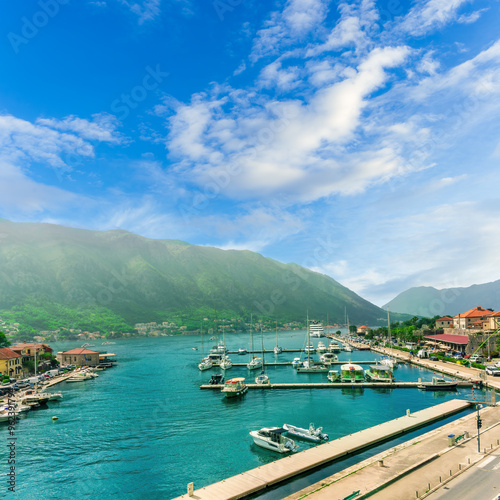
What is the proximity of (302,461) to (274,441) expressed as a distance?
250 inches

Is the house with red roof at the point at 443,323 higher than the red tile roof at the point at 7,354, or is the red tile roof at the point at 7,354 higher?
the red tile roof at the point at 7,354

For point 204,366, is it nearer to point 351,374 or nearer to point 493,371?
point 351,374

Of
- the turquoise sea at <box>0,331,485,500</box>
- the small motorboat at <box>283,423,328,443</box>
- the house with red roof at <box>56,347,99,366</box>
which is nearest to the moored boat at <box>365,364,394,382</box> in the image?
the turquoise sea at <box>0,331,485,500</box>

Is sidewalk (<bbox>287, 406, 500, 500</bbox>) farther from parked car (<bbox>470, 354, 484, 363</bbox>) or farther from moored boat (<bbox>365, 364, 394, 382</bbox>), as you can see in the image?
parked car (<bbox>470, 354, 484, 363</bbox>)

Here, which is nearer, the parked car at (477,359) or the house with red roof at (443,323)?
the parked car at (477,359)

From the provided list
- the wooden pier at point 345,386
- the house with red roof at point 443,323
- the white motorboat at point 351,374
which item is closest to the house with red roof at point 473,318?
the house with red roof at point 443,323

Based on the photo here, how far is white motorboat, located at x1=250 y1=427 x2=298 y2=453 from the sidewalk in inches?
384

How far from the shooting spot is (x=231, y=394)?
213 feet

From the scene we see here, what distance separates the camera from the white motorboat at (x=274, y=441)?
37281 millimetres

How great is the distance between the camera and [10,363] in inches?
3383

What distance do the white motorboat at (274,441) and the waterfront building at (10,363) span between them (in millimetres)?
75376

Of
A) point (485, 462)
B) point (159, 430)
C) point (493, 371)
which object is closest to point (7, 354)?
point (159, 430)

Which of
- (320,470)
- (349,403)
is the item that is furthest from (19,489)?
(349,403)

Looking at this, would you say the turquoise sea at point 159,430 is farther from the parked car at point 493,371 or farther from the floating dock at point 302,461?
the parked car at point 493,371
